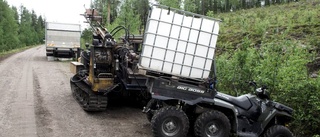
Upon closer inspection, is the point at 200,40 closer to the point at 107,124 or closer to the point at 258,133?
the point at 258,133

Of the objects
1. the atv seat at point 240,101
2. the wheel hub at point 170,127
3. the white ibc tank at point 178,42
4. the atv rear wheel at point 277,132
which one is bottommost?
the wheel hub at point 170,127

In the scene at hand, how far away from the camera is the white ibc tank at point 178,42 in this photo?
6.47m

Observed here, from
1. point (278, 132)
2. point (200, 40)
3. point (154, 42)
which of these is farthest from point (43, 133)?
point (278, 132)

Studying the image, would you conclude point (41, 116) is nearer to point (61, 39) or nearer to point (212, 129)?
point (212, 129)

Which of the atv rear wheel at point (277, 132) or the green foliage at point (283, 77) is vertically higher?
the green foliage at point (283, 77)

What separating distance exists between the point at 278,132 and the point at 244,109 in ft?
2.75

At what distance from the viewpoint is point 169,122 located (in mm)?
6539

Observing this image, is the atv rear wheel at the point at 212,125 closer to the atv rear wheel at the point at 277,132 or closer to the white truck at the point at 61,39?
the atv rear wheel at the point at 277,132

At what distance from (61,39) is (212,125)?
20604 millimetres

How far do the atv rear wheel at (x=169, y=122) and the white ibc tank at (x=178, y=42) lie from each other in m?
0.80

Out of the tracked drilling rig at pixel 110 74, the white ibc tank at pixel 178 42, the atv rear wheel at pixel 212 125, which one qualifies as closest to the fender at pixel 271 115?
the atv rear wheel at pixel 212 125

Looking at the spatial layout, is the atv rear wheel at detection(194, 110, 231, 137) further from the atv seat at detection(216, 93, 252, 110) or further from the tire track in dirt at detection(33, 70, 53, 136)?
the tire track in dirt at detection(33, 70, 53, 136)

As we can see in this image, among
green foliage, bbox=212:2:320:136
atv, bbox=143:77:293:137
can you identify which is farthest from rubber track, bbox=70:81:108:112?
green foliage, bbox=212:2:320:136

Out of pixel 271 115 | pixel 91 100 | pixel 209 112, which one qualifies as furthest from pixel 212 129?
pixel 91 100
